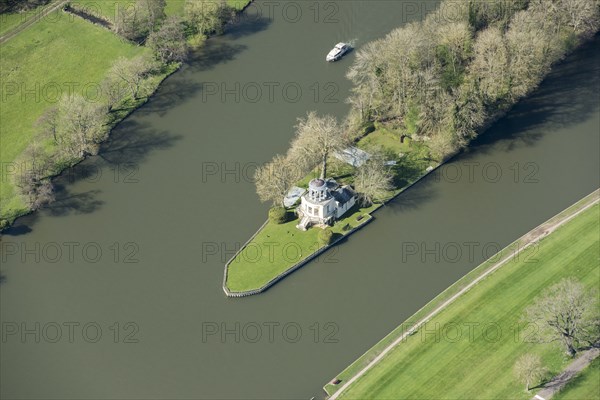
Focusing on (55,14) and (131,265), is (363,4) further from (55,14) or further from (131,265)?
(131,265)

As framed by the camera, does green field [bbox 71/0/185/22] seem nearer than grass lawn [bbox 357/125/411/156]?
No

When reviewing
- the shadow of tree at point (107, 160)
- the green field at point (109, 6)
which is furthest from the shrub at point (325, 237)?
the green field at point (109, 6)

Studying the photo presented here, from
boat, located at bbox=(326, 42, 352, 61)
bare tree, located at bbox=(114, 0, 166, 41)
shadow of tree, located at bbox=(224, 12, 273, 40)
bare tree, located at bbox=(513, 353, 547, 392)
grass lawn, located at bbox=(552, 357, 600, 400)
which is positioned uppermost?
bare tree, located at bbox=(114, 0, 166, 41)

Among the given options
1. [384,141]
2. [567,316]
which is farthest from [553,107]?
[567,316]

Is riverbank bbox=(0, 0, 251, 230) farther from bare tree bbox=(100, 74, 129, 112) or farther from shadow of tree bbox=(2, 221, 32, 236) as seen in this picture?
shadow of tree bbox=(2, 221, 32, 236)

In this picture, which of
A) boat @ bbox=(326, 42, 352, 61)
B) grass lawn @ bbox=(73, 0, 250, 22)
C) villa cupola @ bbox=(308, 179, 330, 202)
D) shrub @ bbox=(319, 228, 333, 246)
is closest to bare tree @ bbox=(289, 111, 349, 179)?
villa cupola @ bbox=(308, 179, 330, 202)

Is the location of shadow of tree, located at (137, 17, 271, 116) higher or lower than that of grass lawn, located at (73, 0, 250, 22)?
lower
